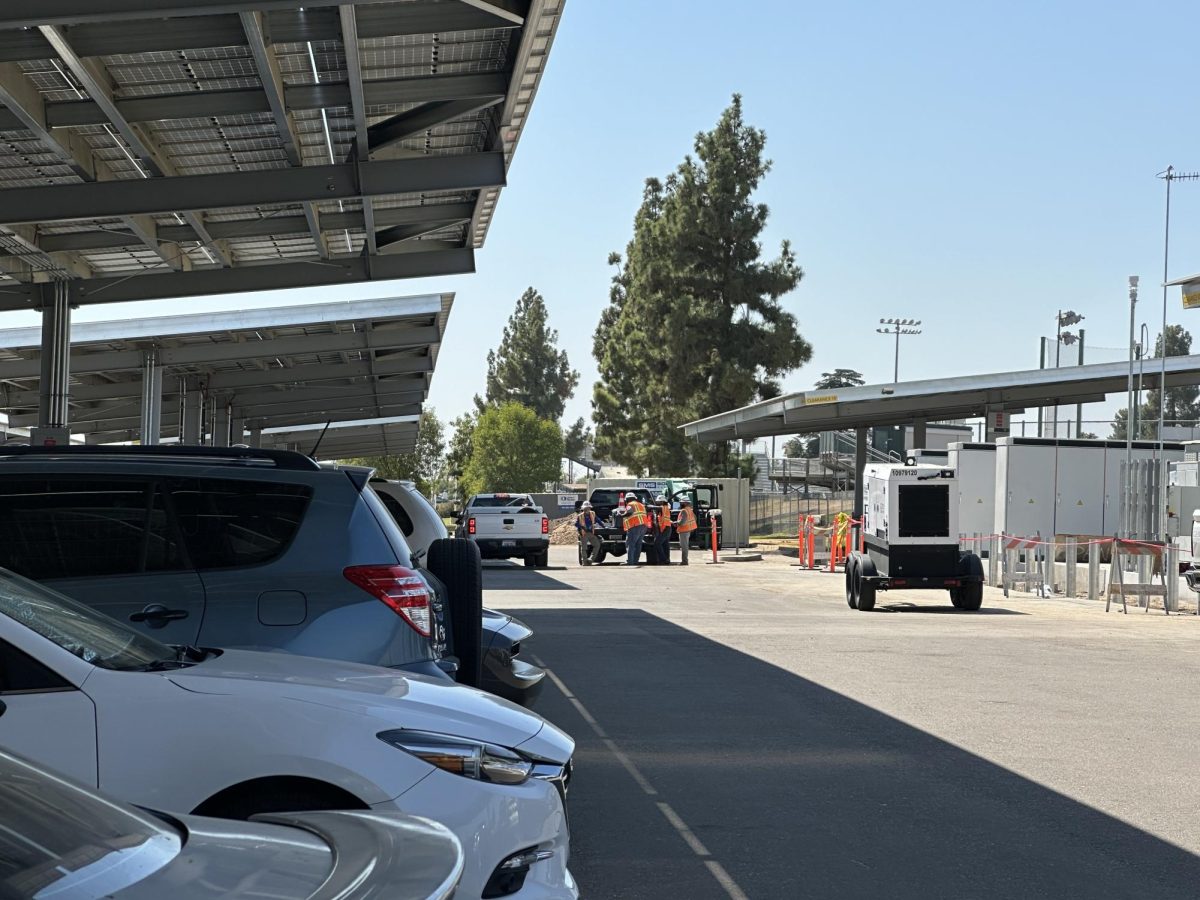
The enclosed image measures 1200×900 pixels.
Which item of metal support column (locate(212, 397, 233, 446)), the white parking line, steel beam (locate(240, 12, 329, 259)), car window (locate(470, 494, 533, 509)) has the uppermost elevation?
steel beam (locate(240, 12, 329, 259))

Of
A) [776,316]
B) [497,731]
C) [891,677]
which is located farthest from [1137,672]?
[776,316]

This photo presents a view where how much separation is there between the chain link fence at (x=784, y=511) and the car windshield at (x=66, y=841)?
61.9 m

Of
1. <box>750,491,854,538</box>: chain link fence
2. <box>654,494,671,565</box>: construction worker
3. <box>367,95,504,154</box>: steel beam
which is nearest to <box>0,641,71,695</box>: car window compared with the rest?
<box>367,95,504,154</box>: steel beam

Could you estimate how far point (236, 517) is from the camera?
259 inches

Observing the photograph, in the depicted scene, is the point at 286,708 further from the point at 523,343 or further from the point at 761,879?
the point at 523,343

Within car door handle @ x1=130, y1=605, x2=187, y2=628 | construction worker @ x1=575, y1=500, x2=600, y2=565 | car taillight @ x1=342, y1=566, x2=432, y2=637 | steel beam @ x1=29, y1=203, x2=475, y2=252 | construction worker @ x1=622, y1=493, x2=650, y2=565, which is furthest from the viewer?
construction worker @ x1=575, y1=500, x2=600, y2=565

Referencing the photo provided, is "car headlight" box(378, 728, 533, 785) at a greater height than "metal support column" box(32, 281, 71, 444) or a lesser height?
lesser

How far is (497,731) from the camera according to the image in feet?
16.2

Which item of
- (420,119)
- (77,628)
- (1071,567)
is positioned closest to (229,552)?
(77,628)

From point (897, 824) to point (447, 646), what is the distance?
2.55m

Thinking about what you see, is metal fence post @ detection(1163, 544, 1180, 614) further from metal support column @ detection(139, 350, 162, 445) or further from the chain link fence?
the chain link fence

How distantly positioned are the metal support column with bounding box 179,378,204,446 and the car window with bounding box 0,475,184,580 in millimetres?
29526

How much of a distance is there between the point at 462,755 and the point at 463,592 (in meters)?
3.56

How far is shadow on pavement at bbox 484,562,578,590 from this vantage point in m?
26.9
